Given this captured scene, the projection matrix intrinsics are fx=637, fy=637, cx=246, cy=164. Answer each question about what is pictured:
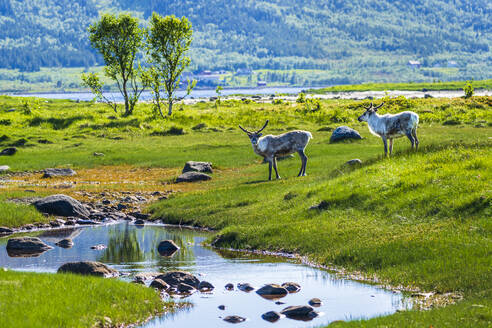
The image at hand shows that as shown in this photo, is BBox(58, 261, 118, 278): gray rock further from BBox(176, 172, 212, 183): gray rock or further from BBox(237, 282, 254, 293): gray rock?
BBox(176, 172, 212, 183): gray rock

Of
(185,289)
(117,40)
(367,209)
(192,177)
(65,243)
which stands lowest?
(65,243)

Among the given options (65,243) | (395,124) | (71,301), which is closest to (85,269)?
(71,301)

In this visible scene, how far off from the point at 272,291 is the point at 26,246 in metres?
11.9

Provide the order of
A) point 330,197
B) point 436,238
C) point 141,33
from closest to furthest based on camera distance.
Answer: point 436,238
point 330,197
point 141,33

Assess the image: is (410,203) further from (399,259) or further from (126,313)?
(126,313)

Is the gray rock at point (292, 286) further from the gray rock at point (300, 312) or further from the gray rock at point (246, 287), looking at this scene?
the gray rock at point (300, 312)

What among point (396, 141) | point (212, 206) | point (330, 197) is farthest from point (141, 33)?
point (330, 197)

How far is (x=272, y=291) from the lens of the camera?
1859 cm

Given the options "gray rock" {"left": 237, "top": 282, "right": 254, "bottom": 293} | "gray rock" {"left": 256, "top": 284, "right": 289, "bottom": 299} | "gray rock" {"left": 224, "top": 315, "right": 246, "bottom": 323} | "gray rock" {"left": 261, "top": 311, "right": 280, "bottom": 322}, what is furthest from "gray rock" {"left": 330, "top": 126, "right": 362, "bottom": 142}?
"gray rock" {"left": 224, "top": 315, "right": 246, "bottom": 323}

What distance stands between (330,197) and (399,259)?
7.56 meters

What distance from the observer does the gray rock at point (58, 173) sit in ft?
150

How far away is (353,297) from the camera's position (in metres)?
17.9

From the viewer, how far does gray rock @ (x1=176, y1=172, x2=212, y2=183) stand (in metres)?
42.5

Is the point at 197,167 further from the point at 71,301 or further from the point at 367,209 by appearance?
the point at 71,301
